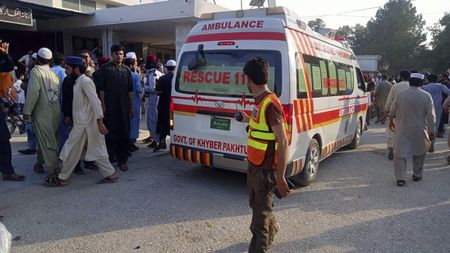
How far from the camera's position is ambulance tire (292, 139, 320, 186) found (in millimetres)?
5414

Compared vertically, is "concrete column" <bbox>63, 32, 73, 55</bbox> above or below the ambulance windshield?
above

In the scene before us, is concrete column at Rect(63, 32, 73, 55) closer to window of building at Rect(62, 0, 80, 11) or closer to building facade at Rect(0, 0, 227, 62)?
building facade at Rect(0, 0, 227, 62)

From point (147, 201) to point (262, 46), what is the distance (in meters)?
2.48

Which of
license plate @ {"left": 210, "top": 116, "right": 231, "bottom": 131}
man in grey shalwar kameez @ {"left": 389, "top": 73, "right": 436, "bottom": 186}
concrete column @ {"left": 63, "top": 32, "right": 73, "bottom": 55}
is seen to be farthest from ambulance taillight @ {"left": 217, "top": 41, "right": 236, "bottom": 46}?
concrete column @ {"left": 63, "top": 32, "right": 73, "bottom": 55}

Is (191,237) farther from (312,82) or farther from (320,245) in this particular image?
(312,82)

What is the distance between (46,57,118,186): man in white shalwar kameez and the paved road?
0.40 meters

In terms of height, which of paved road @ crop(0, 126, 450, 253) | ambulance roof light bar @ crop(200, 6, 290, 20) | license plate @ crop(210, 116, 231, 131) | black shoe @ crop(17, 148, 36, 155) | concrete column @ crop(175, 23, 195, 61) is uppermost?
concrete column @ crop(175, 23, 195, 61)

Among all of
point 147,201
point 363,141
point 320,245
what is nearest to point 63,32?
point 363,141

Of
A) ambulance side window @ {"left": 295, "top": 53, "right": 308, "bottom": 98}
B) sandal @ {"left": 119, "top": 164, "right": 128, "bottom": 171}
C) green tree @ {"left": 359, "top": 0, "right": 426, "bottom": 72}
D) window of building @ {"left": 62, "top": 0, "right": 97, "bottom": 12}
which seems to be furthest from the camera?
green tree @ {"left": 359, "top": 0, "right": 426, "bottom": 72}

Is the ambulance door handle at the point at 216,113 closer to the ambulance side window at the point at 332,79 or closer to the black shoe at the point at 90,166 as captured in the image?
the ambulance side window at the point at 332,79

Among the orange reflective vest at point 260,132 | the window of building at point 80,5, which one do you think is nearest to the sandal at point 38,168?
the orange reflective vest at point 260,132

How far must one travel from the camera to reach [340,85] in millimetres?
6828

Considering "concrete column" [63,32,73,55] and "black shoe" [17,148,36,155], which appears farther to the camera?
"concrete column" [63,32,73,55]

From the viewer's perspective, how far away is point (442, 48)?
1817 inches
